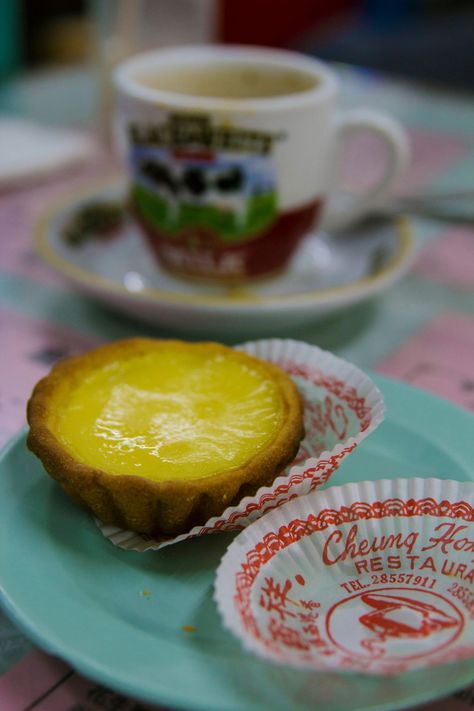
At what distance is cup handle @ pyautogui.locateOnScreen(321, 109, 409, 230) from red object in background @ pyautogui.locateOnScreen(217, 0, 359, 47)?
8.23ft

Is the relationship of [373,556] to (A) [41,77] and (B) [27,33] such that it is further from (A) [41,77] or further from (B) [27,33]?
(B) [27,33]

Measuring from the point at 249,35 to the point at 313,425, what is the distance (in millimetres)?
3125

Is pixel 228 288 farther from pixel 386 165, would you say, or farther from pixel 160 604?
pixel 160 604

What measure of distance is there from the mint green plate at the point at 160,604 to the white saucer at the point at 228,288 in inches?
8.4

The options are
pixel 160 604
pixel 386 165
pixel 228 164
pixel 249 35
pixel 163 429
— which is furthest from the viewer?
pixel 249 35

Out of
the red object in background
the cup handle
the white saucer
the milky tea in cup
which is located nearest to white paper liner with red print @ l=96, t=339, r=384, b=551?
the white saucer

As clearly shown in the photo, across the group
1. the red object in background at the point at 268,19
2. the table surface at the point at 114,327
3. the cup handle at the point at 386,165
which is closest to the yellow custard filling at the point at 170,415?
the table surface at the point at 114,327

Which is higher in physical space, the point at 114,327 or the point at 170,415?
the point at 170,415

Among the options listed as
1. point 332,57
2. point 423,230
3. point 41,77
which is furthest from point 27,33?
point 423,230

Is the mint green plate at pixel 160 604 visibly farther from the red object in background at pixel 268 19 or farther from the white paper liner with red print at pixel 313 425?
the red object in background at pixel 268 19

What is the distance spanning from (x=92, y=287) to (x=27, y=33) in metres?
3.17

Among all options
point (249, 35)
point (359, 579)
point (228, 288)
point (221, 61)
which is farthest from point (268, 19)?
point (359, 579)

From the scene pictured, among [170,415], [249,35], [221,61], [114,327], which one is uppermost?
[221,61]

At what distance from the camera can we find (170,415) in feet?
2.11
